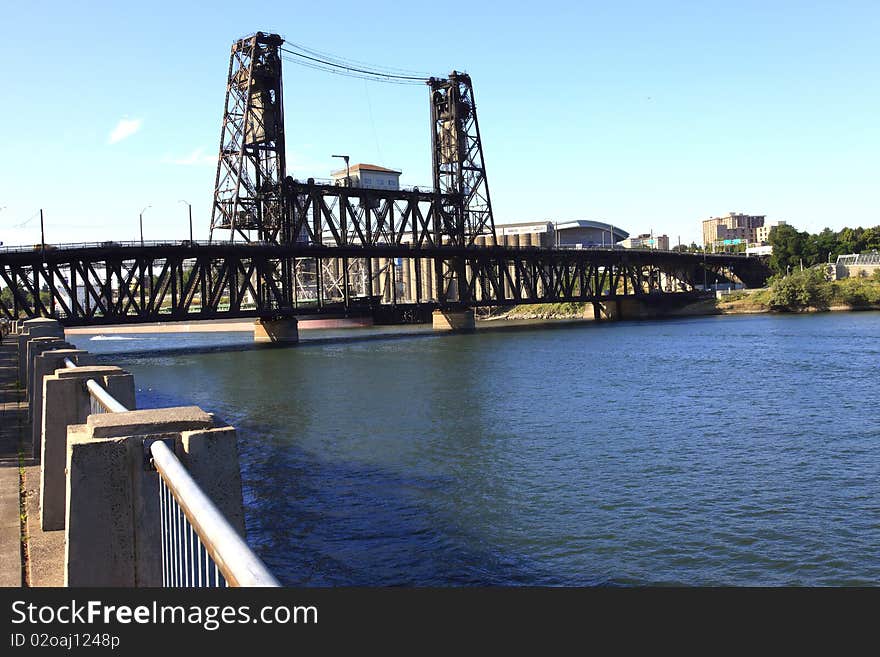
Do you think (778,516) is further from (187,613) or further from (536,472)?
(187,613)

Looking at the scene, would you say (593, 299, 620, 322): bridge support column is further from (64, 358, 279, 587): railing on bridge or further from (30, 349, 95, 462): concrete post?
(64, 358, 279, 587): railing on bridge

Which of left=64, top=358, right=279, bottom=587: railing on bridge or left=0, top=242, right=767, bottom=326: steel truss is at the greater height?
left=0, top=242, right=767, bottom=326: steel truss

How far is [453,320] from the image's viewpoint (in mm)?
123625

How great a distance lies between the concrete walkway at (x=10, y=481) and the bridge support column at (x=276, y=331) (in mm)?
71861

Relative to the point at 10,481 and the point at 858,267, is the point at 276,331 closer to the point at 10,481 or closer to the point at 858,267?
the point at 10,481

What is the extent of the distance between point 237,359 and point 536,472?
57.1m

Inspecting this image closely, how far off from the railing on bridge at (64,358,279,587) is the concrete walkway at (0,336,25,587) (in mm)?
3928

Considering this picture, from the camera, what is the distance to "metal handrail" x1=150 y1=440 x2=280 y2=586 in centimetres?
376

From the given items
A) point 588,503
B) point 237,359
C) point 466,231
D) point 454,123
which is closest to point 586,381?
point 588,503

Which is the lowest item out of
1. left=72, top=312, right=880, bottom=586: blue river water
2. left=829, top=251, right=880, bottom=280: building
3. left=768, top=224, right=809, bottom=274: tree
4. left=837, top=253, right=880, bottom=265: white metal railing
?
left=72, top=312, right=880, bottom=586: blue river water

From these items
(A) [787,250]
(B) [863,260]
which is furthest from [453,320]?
(A) [787,250]

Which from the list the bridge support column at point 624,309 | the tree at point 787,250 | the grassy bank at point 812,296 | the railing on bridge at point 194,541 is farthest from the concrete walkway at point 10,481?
the tree at point 787,250

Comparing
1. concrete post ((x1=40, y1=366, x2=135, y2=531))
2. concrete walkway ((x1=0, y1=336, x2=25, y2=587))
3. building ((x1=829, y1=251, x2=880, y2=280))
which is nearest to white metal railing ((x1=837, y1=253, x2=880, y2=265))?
building ((x1=829, y1=251, x2=880, y2=280))

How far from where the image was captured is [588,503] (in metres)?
22.6
